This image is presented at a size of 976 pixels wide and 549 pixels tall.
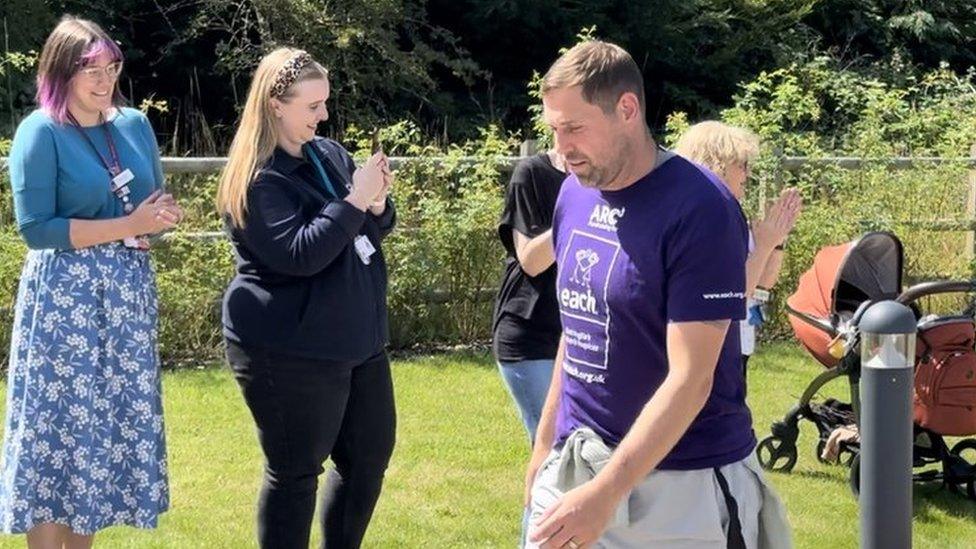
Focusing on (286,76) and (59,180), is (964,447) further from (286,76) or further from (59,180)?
(59,180)

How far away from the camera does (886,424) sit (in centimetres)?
364

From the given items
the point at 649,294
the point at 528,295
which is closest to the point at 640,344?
the point at 649,294

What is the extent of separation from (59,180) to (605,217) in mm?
2151

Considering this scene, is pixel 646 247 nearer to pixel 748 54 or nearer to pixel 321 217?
pixel 321 217

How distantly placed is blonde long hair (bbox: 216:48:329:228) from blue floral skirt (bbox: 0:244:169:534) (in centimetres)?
53

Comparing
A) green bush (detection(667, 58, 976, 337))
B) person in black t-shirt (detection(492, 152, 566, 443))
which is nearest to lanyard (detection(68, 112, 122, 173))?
person in black t-shirt (detection(492, 152, 566, 443))

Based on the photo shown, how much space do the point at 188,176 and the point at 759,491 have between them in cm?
678

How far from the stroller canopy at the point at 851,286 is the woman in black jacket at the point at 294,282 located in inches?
103

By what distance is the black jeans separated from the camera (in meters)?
4.10

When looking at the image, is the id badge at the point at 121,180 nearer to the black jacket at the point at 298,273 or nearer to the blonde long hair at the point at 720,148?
the black jacket at the point at 298,273

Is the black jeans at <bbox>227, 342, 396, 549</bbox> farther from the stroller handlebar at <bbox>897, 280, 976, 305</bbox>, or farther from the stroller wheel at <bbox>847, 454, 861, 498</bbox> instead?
the stroller wheel at <bbox>847, 454, 861, 498</bbox>

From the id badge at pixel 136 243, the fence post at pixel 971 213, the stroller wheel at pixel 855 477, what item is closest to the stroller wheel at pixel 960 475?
the stroller wheel at pixel 855 477

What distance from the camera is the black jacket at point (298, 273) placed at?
3.97 meters

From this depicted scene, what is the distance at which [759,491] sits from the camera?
290cm
